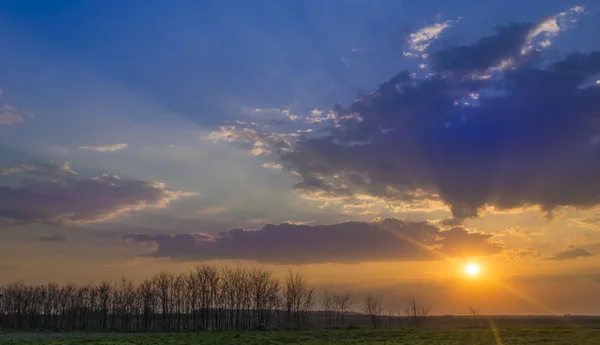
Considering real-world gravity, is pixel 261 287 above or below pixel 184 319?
above

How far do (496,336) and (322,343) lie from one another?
20851mm

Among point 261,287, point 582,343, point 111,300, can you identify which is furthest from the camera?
point 111,300

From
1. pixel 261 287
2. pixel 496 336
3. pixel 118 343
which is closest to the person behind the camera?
pixel 118 343

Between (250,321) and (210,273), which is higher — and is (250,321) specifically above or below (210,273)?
below

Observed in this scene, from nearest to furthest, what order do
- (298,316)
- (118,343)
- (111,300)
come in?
(118,343) < (298,316) < (111,300)

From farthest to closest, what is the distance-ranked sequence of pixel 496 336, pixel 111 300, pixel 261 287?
pixel 111 300 < pixel 261 287 < pixel 496 336

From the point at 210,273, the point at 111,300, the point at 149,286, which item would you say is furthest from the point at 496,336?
the point at 111,300

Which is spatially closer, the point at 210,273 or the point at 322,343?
the point at 322,343

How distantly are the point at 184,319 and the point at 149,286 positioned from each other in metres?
15.7

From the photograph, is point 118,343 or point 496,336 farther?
point 496,336

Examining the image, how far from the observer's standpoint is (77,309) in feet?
445

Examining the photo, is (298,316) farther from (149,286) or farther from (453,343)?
A: (453,343)

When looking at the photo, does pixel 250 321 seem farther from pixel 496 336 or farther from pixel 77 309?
pixel 496 336

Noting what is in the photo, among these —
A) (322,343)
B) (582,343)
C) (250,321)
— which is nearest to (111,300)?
(250,321)
